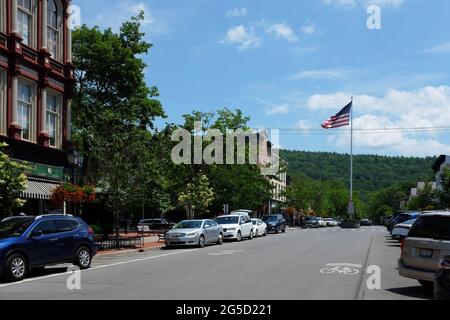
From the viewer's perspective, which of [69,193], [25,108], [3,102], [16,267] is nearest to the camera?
[16,267]

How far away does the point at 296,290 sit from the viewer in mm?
12188

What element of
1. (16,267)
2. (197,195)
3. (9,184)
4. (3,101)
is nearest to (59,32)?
(3,101)

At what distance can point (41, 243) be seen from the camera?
1592cm

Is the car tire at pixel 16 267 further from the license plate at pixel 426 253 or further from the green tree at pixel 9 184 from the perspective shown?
the license plate at pixel 426 253

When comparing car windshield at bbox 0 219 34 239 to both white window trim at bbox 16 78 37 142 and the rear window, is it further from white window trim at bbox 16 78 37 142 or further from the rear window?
white window trim at bbox 16 78 37 142

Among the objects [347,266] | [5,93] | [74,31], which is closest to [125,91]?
[74,31]

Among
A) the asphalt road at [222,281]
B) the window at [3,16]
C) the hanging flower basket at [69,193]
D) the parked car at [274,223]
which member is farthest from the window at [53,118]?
the parked car at [274,223]

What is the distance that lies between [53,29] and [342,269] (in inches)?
849

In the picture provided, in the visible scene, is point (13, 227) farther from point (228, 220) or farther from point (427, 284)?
point (228, 220)

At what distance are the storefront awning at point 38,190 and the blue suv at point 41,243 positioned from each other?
872 cm

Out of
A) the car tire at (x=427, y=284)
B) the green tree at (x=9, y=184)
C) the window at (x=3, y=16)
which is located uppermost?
the window at (x=3, y=16)

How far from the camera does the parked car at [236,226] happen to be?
33969 mm

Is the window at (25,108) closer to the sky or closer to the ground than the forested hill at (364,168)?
closer to the sky

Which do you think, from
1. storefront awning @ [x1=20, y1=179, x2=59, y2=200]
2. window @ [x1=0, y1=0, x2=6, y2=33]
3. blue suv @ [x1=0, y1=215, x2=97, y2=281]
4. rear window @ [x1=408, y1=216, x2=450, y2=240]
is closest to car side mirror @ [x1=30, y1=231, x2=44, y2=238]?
blue suv @ [x1=0, y1=215, x2=97, y2=281]
